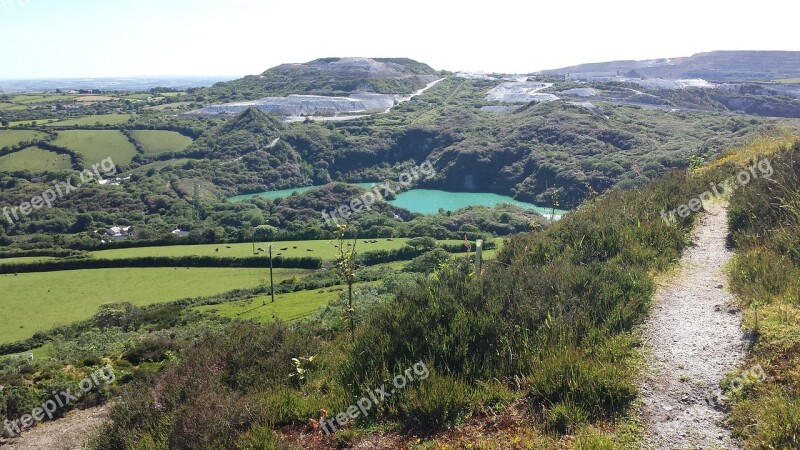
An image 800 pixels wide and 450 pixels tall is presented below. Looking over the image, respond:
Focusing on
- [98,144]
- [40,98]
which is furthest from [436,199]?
[40,98]

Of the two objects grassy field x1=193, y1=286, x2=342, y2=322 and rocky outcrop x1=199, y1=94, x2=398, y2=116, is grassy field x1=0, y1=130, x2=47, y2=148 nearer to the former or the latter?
rocky outcrop x1=199, y1=94, x2=398, y2=116

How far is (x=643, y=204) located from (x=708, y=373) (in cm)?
938

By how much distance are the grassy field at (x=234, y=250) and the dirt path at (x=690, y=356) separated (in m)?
38.5

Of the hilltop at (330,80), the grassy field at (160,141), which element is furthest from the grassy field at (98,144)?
the hilltop at (330,80)

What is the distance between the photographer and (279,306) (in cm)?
3162

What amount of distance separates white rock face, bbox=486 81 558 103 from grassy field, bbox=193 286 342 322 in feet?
345

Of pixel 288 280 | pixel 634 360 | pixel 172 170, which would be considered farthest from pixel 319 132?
pixel 634 360

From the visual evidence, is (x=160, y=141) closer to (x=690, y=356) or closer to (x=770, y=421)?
(x=690, y=356)

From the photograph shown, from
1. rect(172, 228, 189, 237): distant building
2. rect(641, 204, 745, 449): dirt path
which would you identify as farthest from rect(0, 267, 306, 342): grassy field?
rect(641, 204, 745, 449): dirt path

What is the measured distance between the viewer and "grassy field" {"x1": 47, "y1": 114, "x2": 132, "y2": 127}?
106 m

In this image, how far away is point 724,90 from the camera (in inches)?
4259

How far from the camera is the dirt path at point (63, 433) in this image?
10.1 m

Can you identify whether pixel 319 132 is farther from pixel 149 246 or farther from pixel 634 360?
pixel 634 360

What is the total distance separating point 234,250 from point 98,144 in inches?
2676
